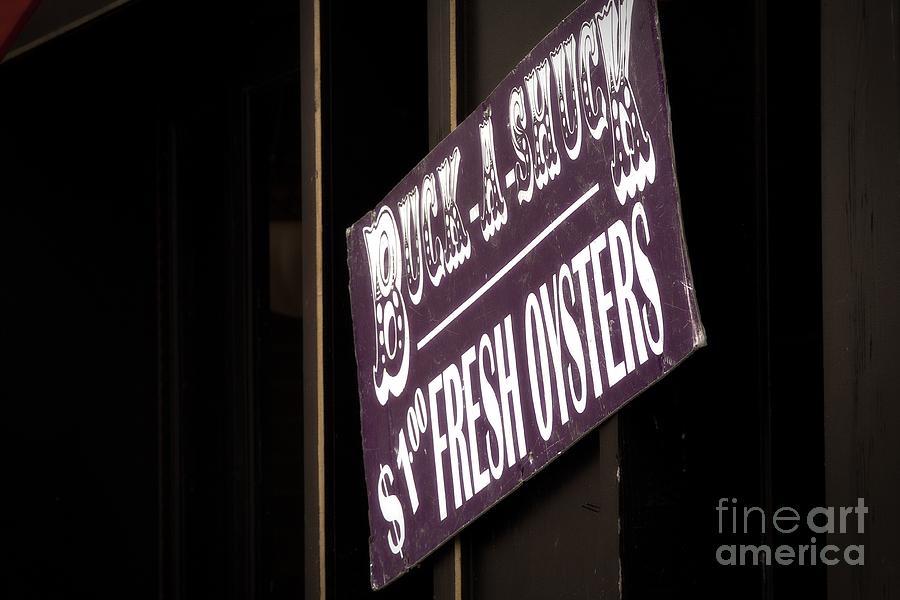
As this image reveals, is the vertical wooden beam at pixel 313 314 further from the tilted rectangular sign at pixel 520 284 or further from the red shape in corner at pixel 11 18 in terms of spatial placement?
the red shape in corner at pixel 11 18

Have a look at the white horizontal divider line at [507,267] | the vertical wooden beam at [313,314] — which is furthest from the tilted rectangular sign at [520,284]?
the vertical wooden beam at [313,314]

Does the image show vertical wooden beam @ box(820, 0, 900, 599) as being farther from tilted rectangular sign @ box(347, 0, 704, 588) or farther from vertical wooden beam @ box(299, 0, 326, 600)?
vertical wooden beam @ box(299, 0, 326, 600)

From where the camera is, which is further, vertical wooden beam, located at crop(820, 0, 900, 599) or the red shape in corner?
the red shape in corner

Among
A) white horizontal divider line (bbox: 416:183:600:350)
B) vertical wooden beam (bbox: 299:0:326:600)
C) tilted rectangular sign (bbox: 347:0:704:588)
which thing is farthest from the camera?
vertical wooden beam (bbox: 299:0:326:600)

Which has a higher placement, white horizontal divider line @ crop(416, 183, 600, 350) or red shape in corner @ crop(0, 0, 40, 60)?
red shape in corner @ crop(0, 0, 40, 60)

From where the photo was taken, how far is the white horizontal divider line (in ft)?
5.79

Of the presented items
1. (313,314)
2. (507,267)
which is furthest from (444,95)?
(313,314)

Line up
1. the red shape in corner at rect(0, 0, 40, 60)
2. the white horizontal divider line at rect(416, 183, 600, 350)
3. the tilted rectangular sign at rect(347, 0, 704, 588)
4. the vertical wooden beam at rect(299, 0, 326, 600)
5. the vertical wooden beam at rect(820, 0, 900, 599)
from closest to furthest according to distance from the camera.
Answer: the vertical wooden beam at rect(820, 0, 900, 599), the tilted rectangular sign at rect(347, 0, 704, 588), the white horizontal divider line at rect(416, 183, 600, 350), the vertical wooden beam at rect(299, 0, 326, 600), the red shape in corner at rect(0, 0, 40, 60)

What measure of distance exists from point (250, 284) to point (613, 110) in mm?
2581

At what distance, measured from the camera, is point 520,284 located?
1924mm

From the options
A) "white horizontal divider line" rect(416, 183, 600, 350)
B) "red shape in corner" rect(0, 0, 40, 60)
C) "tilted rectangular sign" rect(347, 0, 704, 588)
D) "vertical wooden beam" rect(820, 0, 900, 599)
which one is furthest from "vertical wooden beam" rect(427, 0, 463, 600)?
"red shape in corner" rect(0, 0, 40, 60)

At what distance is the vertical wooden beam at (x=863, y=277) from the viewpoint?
1.42 meters

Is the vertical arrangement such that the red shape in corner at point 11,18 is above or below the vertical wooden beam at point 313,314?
above

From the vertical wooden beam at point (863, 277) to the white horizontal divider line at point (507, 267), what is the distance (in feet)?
1.28
